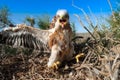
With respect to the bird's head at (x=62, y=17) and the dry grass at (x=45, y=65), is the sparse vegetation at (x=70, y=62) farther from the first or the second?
the bird's head at (x=62, y=17)

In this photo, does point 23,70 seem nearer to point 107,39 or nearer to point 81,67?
point 81,67

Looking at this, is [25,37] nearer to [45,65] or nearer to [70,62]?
[45,65]

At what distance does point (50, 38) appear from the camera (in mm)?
4465

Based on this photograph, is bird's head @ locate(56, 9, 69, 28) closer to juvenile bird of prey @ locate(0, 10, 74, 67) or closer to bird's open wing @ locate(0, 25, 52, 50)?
juvenile bird of prey @ locate(0, 10, 74, 67)

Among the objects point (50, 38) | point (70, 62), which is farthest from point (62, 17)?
point (70, 62)

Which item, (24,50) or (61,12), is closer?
(61,12)

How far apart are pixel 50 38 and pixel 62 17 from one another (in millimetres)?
330

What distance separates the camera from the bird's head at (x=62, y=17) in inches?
171

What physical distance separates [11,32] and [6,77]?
0.79 m

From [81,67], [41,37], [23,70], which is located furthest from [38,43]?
[81,67]

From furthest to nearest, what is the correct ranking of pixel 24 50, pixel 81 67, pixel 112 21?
1. pixel 24 50
2. pixel 112 21
3. pixel 81 67

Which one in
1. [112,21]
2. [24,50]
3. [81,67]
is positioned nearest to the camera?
[81,67]

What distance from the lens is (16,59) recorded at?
4668 millimetres

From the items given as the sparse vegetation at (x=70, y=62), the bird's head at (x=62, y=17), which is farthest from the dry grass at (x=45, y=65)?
the bird's head at (x=62, y=17)
